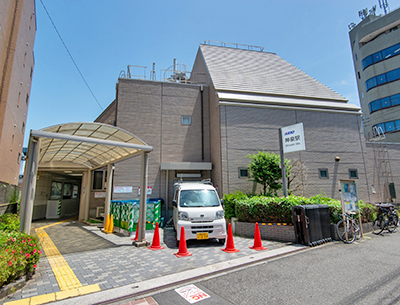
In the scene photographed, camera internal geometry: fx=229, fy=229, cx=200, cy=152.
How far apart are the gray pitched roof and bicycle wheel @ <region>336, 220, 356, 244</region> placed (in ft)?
32.1

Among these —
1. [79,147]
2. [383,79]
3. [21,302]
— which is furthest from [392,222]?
[383,79]

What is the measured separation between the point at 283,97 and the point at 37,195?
58.5 feet

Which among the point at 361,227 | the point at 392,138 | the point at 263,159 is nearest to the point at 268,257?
the point at 361,227

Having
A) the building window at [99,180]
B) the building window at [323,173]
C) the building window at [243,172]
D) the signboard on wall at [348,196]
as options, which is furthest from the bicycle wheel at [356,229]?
the building window at [99,180]

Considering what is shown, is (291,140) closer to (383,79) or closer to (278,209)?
(278,209)

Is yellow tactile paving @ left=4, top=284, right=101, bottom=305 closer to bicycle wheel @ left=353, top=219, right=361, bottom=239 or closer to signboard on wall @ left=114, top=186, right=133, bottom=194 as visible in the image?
bicycle wheel @ left=353, top=219, right=361, bottom=239

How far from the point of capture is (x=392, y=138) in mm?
24391

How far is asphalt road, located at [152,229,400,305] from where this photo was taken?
3803 millimetres

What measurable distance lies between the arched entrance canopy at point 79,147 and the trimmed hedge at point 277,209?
417 cm

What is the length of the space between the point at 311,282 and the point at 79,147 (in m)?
8.99

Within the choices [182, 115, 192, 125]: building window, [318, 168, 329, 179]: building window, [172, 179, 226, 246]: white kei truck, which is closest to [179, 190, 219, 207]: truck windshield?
[172, 179, 226, 246]: white kei truck

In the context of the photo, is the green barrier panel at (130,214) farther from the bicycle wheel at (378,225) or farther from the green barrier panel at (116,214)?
the bicycle wheel at (378,225)

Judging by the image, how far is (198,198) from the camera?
8.41m

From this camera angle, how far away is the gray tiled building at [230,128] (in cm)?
1385
